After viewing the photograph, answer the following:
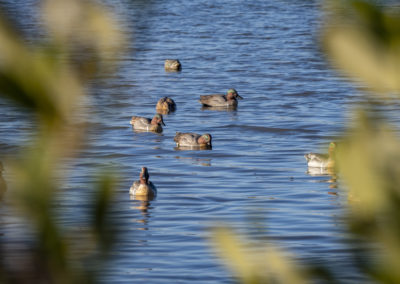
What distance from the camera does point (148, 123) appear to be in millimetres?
17031

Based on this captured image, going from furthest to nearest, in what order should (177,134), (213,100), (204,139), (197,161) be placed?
(213,100), (177,134), (204,139), (197,161)

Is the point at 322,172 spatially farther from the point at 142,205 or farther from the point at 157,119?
the point at 157,119

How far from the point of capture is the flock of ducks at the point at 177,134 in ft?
38.2

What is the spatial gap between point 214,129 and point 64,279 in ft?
55.4

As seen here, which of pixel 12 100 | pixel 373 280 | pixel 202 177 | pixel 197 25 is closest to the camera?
pixel 12 100

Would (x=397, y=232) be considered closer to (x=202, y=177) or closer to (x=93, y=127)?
(x=93, y=127)

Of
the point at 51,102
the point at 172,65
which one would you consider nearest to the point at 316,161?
the point at 51,102

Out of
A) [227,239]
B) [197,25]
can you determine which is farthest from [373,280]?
[197,25]

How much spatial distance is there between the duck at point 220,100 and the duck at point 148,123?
8.37 feet

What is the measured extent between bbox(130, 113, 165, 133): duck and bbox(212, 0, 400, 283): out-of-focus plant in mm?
15818

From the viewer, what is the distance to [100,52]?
104cm

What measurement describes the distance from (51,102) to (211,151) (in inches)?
565

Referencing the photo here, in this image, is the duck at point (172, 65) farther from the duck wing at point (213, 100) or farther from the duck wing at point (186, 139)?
the duck wing at point (186, 139)

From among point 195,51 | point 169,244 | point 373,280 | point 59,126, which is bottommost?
point 169,244
